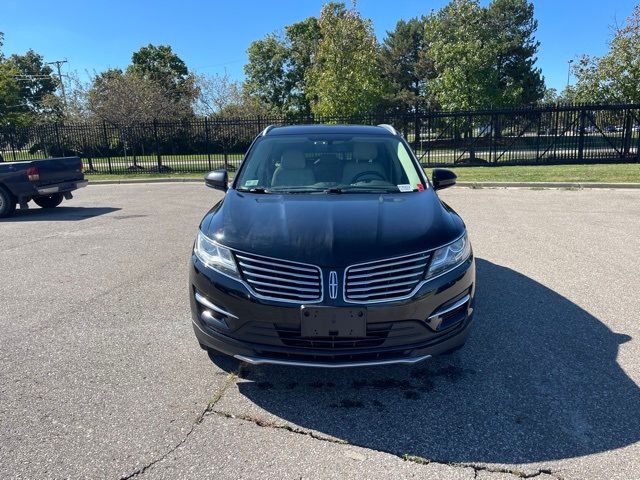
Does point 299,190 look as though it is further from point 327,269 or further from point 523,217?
point 523,217

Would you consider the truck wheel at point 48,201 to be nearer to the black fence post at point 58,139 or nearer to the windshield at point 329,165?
the windshield at point 329,165

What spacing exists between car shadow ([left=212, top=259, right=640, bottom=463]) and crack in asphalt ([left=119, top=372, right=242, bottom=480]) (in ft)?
0.28

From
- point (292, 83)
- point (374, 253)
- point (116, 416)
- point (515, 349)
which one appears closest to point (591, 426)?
point (515, 349)

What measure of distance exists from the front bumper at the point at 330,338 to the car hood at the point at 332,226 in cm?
27

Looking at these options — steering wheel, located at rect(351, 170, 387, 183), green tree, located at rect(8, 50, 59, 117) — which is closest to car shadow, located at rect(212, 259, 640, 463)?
steering wheel, located at rect(351, 170, 387, 183)

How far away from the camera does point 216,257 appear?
3152mm

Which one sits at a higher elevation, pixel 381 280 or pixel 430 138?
pixel 430 138

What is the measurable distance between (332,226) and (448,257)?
0.77m

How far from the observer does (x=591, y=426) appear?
9.22 feet

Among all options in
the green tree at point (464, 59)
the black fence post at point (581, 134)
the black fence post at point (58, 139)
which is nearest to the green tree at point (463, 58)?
the green tree at point (464, 59)

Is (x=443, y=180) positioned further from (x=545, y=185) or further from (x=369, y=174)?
(x=545, y=185)

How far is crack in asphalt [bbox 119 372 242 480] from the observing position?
2484 mm

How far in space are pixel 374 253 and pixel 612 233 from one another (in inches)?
254

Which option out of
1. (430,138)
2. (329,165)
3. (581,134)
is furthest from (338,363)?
(581,134)
